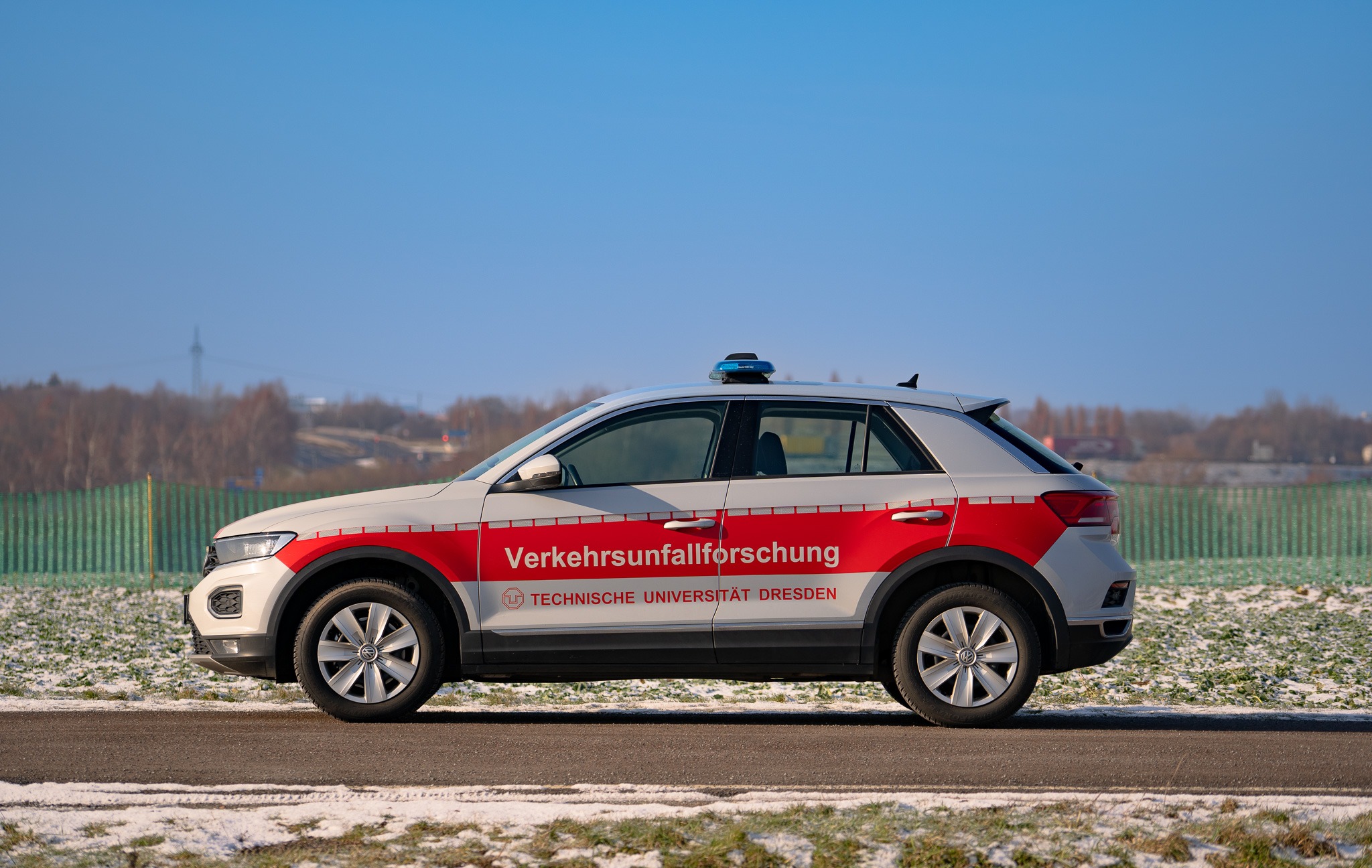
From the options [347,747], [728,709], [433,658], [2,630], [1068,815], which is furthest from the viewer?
[2,630]

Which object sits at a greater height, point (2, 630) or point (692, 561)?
point (692, 561)

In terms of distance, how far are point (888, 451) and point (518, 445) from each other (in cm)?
214

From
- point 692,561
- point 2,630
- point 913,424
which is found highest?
point 913,424

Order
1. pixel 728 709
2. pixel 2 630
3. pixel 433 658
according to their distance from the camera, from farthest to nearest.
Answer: pixel 2 630 → pixel 728 709 → pixel 433 658

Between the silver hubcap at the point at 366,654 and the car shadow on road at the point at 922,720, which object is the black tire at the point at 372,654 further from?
the car shadow on road at the point at 922,720

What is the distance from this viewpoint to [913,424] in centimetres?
711

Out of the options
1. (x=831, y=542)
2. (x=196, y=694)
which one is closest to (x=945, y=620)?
(x=831, y=542)

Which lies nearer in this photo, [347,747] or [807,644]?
[347,747]

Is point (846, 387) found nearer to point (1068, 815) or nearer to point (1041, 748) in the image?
point (1041, 748)

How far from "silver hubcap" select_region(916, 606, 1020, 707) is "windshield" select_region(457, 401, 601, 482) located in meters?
2.34

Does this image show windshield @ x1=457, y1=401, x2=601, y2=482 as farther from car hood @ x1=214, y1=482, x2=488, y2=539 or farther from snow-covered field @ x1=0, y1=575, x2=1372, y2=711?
snow-covered field @ x1=0, y1=575, x2=1372, y2=711

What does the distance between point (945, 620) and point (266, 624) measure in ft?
12.3

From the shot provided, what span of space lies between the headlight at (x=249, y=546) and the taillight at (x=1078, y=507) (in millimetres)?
4238

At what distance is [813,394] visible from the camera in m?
7.19
